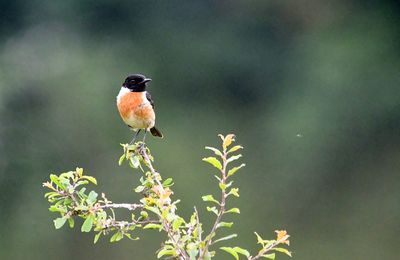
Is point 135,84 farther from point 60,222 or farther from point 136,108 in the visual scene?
point 60,222

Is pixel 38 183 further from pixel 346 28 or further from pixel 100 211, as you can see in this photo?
pixel 100 211

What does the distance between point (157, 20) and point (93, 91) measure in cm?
119

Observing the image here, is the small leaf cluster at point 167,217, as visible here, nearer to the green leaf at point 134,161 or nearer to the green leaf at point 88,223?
the green leaf at point 88,223

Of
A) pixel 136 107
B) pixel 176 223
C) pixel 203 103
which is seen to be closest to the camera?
pixel 176 223

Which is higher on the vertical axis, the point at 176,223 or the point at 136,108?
the point at 136,108

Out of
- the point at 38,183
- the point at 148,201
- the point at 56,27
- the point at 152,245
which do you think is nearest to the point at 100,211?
the point at 148,201

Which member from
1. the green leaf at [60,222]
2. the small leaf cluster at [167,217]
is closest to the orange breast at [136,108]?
the small leaf cluster at [167,217]

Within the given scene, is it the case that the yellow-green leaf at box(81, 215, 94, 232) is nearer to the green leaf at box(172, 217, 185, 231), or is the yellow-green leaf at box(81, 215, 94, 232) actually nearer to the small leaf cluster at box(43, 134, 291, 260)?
the small leaf cluster at box(43, 134, 291, 260)

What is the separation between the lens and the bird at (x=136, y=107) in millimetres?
2469

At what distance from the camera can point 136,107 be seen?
8.07 ft

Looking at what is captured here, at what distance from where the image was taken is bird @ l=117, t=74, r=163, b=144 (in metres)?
2.47

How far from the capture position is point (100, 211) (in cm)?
143

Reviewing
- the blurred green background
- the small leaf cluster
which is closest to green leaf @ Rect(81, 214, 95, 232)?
the small leaf cluster

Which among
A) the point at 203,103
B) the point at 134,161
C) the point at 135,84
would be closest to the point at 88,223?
the point at 134,161
